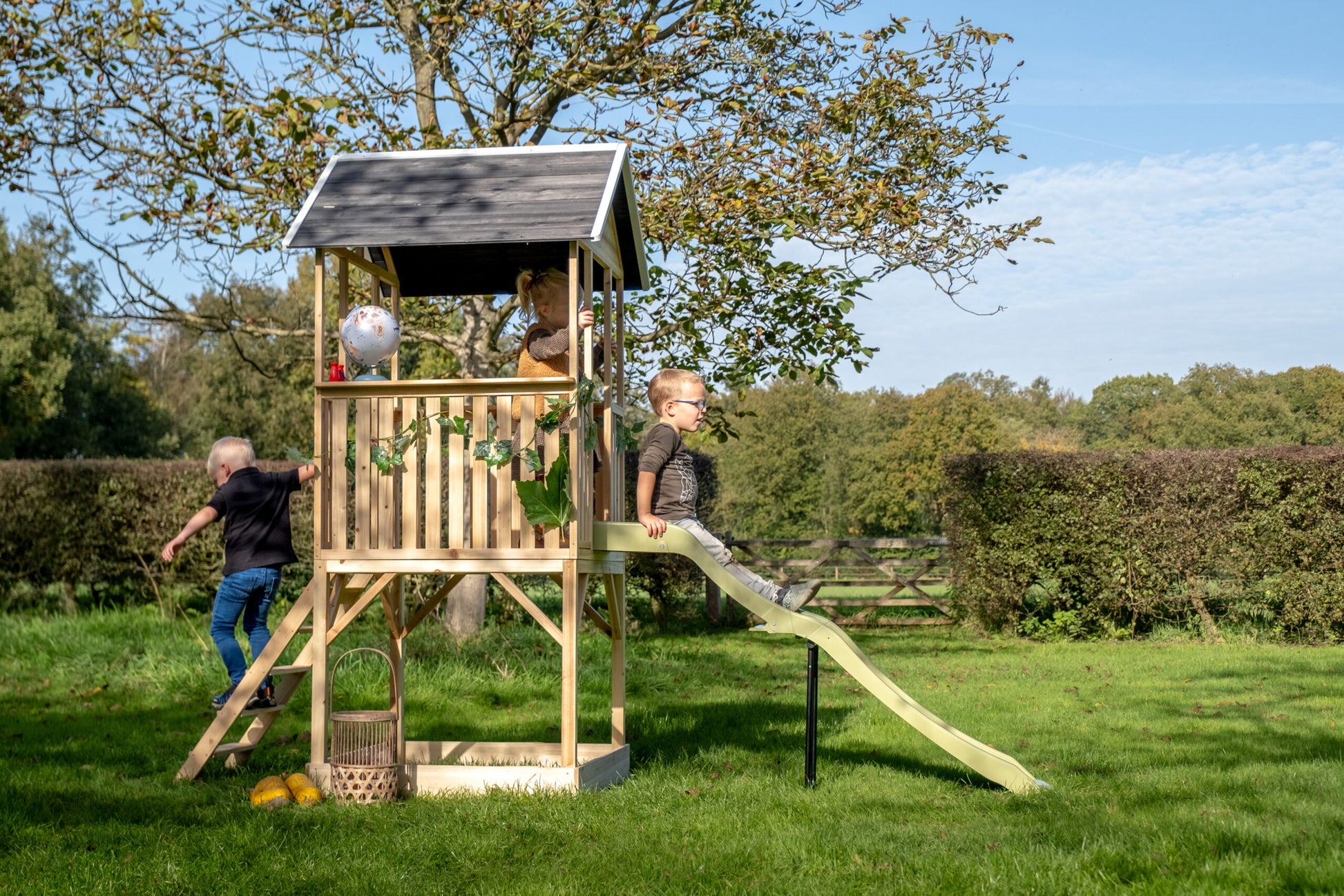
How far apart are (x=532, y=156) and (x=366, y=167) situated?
1.04m

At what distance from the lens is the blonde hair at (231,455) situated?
7.54 m

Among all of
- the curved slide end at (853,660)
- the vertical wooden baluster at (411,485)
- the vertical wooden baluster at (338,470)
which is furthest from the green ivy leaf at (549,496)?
the vertical wooden baluster at (338,470)

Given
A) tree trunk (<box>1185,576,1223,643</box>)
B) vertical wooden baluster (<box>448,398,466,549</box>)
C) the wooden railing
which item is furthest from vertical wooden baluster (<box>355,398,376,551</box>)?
tree trunk (<box>1185,576,1223,643</box>)

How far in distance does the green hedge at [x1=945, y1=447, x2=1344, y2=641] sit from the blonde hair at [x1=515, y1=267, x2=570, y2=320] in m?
9.20

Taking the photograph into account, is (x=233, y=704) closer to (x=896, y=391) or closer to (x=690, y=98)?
(x=690, y=98)

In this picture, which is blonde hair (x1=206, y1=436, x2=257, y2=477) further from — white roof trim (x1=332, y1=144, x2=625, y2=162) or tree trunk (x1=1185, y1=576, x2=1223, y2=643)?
tree trunk (x1=1185, y1=576, x2=1223, y2=643)

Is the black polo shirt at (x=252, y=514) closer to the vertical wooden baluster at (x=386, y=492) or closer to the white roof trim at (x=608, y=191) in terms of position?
the vertical wooden baluster at (x=386, y=492)

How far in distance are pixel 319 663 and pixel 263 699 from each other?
2.21ft

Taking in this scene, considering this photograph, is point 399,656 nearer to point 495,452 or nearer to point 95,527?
point 495,452

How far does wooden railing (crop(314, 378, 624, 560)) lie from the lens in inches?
254

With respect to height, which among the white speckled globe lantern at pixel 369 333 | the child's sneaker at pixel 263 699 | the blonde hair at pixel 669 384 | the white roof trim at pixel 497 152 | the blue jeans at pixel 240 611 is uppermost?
the white roof trim at pixel 497 152

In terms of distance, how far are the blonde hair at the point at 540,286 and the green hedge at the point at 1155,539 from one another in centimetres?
920

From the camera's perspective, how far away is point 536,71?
1041 cm

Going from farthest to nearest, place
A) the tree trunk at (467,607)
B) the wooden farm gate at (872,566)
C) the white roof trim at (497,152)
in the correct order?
1. the wooden farm gate at (872,566)
2. the tree trunk at (467,607)
3. the white roof trim at (497,152)
